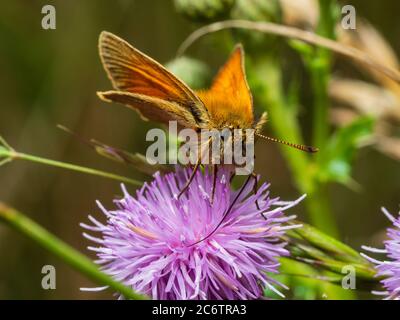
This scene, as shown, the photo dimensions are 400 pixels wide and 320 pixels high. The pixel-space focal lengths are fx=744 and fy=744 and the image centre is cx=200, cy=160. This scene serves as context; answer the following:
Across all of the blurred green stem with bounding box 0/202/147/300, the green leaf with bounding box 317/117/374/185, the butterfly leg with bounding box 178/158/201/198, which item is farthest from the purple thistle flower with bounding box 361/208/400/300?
the green leaf with bounding box 317/117/374/185

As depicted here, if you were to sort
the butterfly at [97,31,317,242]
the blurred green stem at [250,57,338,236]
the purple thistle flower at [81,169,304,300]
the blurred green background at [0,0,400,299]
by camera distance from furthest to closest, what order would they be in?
the blurred green background at [0,0,400,299], the blurred green stem at [250,57,338,236], the butterfly at [97,31,317,242], the purple thistle flower at [81,169,304,300]

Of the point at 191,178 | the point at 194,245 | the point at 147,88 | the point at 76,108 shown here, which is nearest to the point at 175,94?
the point at 147,88

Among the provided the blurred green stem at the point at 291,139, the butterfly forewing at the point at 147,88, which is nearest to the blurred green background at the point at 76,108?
the blurred green stem at the point at 291,139

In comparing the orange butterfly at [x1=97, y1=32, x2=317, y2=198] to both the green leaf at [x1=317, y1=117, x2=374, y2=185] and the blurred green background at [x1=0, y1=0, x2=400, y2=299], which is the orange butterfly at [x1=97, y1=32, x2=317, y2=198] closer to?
the green leaf at [x1=317, y1=117, x2=374, y2=185]

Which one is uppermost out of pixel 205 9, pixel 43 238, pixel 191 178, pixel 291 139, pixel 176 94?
pixel 205 9

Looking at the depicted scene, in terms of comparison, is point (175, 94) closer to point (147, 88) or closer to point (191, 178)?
point (147, 88)

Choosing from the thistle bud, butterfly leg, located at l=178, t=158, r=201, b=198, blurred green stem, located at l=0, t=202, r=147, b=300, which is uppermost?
the thistle bud
